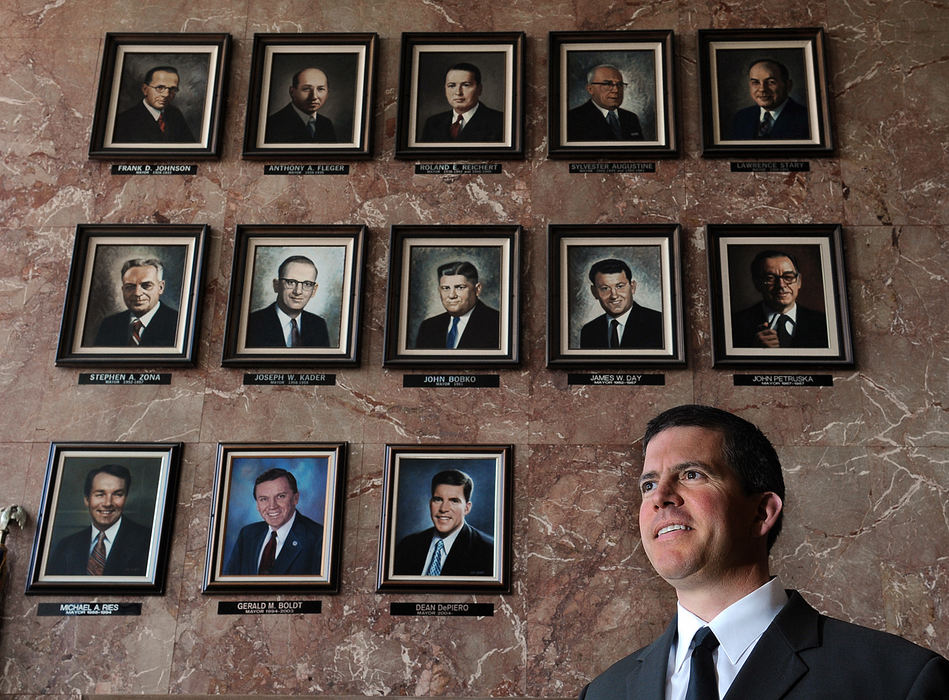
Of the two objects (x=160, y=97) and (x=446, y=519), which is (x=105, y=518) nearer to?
(x=446, y=519)

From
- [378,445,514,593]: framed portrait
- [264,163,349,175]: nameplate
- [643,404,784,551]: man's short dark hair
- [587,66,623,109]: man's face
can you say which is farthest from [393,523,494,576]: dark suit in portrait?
[587,66,623,109]: man's face

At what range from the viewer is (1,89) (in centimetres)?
719

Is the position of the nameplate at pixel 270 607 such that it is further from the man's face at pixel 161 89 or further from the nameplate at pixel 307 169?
the man's face at pixel 161 89

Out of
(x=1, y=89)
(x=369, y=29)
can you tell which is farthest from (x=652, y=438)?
(x=1, y=89)

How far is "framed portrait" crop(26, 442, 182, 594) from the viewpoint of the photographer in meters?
5.93

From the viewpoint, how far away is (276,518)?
6.05 m

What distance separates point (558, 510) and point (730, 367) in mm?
1454

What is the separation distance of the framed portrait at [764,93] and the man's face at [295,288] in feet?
9.51

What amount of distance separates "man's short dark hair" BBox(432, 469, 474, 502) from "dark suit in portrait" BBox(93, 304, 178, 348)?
6.63ft

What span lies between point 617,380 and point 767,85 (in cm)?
254

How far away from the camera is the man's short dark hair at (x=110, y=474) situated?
20.2ft

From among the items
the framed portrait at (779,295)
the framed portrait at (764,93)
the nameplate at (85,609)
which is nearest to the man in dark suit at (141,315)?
the nameplate at (85,609)

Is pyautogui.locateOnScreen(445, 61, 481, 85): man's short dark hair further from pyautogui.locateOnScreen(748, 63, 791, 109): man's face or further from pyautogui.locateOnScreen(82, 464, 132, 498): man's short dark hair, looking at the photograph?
pyautogui.locateOnScreen(82, 464, 132, 498): man's short dark hair

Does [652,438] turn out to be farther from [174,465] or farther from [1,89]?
[1,89]
